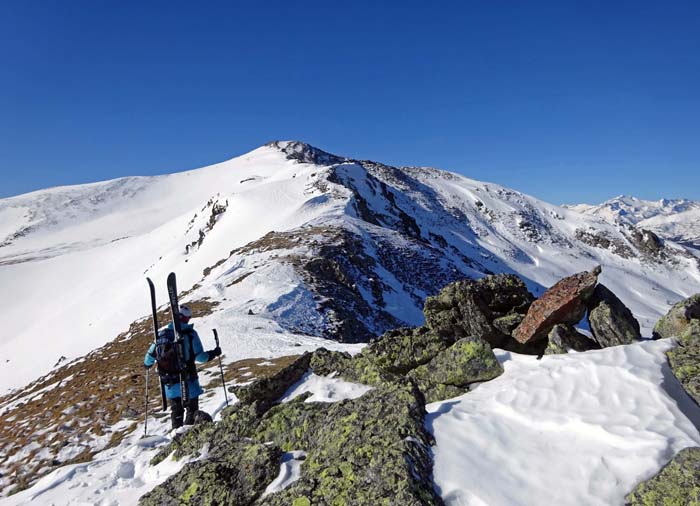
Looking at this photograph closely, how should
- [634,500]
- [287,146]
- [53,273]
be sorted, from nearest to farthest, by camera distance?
[634,500], [53,273], [287,146]

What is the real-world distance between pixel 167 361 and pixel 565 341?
9522 mm

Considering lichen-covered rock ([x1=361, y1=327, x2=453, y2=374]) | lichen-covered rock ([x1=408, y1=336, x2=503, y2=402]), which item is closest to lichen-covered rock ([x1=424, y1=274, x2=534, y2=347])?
lichen-covered rock ([x1=361, y1=327, x2=453, y2=374])

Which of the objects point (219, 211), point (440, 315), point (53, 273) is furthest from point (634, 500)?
point (53, 273)

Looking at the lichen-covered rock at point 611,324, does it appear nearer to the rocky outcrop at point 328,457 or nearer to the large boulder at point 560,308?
the large boulder at point 560,308

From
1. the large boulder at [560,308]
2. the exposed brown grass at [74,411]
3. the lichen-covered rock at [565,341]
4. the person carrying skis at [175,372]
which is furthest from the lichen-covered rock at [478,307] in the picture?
the exposed brown grass at [74,411]

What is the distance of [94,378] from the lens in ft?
63.9

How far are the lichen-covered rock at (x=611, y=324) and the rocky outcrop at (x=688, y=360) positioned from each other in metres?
1.06

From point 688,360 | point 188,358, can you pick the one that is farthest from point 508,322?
point 188,358

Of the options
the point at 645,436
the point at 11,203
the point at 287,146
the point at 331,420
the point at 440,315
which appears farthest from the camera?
the point at 287,146

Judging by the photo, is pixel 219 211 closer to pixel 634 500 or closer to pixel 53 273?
pixel 53 273

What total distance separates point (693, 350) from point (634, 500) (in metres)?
3.45

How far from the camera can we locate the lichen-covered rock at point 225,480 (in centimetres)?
554

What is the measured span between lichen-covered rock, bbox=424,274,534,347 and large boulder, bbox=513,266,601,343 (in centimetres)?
85

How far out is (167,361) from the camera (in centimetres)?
1071
